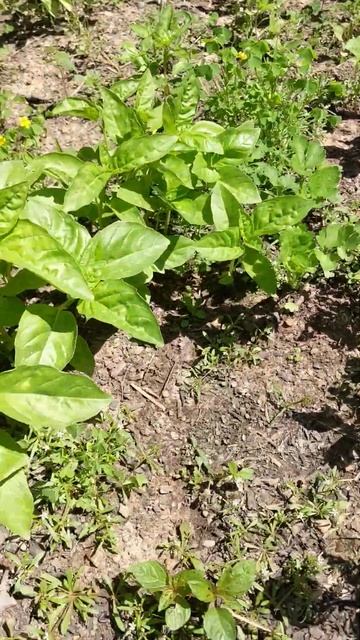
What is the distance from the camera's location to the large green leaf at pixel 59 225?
2.59 metres

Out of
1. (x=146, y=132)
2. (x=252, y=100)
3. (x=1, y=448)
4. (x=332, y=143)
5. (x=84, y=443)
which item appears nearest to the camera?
(x=1, y=448)

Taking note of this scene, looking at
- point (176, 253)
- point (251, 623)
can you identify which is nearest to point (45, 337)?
point (176, 253)

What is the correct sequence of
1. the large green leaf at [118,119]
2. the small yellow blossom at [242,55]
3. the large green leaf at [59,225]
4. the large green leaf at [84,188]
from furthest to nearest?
the small yellow blossom at [242,55]
the large green leaf at [118,119]
the large green leaf at [84,188]
the large green leaf at [59,225]

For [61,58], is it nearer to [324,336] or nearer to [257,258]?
[257,258]

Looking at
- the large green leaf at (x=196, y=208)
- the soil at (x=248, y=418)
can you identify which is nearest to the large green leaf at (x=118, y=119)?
the large green leaf at (x=196, y=208)

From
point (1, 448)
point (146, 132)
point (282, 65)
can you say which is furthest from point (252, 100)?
point (1, 448)

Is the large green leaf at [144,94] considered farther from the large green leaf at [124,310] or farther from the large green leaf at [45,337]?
the large green leaf at [45,337]

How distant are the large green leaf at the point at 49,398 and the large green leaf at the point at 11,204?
1.79ft

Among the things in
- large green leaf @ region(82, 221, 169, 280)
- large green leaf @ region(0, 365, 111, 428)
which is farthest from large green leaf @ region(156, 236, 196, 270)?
large green leaf @ region(0, 365, 111, 428)

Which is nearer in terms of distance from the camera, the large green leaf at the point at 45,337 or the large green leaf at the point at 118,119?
the large green leaf at the point at 45,337

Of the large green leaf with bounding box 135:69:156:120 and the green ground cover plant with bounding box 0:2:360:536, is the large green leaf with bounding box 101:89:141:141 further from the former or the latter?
the large green leaf with bounding box 135:69:156:120

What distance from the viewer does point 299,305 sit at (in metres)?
3.26

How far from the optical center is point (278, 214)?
9.68 ft

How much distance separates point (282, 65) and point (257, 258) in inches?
55.0
